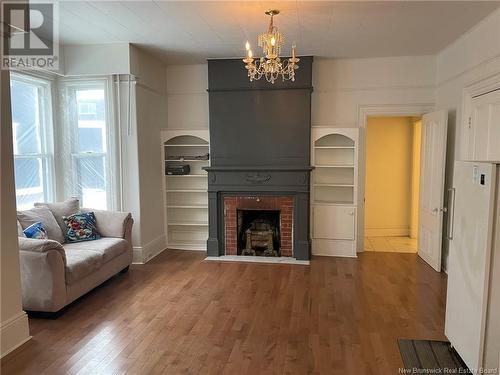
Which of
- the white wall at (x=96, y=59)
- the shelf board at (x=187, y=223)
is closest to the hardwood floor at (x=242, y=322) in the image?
the shelf board at (x=187, y=223)

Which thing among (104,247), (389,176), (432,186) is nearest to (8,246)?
(104,247)

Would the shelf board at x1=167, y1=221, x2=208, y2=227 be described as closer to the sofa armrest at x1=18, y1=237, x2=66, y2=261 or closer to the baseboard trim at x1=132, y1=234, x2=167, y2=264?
the baseboard trim at x1=132, y1=234, x2=167, y2=264

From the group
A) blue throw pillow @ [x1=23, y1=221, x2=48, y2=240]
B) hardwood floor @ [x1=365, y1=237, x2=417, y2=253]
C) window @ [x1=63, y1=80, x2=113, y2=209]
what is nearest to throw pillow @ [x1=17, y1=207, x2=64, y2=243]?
blue throw pillow @ [x1=23, y1=221, x2=48, y2=240]

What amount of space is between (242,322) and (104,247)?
6.03ft

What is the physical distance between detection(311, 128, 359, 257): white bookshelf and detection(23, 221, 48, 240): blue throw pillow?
3494 millimetres

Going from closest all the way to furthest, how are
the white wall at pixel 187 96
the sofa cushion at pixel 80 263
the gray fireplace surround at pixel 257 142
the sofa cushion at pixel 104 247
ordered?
the sofa cushion at pixel 80 263
the sofa cushion at pixel 104 247
the gray fireplace surround at pixel 257 142
the white wall at pixel 187 96

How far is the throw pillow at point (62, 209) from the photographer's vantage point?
4.36 m

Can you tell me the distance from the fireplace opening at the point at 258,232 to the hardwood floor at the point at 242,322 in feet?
2.01

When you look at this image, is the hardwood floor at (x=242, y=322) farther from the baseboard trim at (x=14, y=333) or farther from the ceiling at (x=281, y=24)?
the ceiling at (x=281, y=24)

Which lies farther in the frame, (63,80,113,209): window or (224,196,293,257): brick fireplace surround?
(224,196,293,257): brick fireplace surround

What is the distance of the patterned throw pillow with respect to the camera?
434 cm

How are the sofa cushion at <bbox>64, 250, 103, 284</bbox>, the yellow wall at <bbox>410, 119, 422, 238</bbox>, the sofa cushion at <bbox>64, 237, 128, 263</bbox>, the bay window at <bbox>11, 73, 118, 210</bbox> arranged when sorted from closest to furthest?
the sofa cushion at <bbox>64, 250, 103, 284</bbox>, the sofa cushion at <bbox>64, 237, 128, 263</bbox>, the bay window at <bbox>11, 73, 118, 210</bbox>, the yellow wall at <bbox>410, 119, 422, 238</bbox>

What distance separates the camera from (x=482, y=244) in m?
2.32

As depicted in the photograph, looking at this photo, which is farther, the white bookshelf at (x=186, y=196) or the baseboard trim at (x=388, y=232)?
the baseboard trim at (x=388, y=232)
